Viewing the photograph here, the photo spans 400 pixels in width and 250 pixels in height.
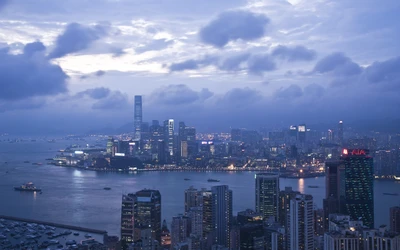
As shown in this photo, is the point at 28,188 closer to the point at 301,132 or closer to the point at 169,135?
the point at 169,135

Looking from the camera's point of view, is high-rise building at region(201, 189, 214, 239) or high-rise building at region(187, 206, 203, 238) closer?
high-rise building at region(187, 206, 203, 238)

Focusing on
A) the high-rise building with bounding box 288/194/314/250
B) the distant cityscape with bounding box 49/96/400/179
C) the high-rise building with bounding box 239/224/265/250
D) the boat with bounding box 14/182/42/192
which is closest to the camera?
the high-rise building with bounding box 288/194/314/250

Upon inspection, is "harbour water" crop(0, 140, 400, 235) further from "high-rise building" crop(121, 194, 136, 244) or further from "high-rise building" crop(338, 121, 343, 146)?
"high-rise building" crop(338, 121, 343, 146)

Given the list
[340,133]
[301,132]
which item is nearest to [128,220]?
[340,133]

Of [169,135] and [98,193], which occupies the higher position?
[169,135]

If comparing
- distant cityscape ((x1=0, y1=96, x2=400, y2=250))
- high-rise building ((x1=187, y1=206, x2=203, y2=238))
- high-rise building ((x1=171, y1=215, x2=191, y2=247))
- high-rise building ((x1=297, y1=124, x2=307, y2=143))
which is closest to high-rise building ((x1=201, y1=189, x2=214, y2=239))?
distant cityscape ((x1=0, y1=96, x2=400, y2=250))

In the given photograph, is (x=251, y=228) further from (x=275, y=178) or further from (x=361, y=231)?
(x=275, y=178)

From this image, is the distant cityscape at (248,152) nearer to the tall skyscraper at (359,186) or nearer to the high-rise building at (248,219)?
the tall skyscraper at (359,186)

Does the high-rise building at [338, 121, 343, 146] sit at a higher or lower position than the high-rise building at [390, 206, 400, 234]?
higher
